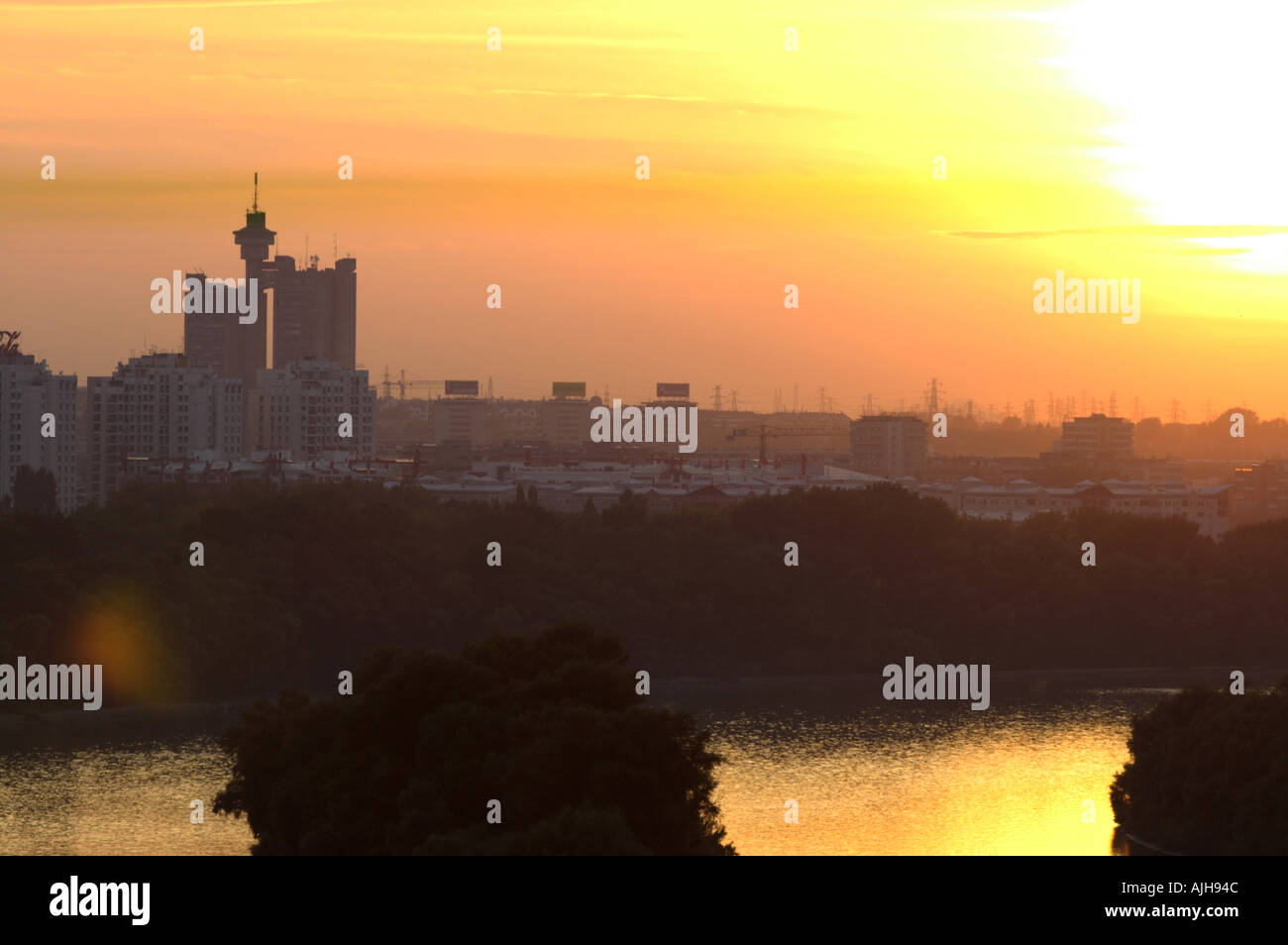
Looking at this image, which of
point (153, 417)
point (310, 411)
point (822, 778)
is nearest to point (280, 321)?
point (310, 411)

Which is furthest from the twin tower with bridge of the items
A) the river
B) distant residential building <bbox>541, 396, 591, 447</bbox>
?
the river

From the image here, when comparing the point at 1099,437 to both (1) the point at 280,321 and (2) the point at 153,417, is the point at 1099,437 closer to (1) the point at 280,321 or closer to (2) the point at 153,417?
(1) the point at 280,321

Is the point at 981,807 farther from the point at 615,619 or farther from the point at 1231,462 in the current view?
the point at 1231,462

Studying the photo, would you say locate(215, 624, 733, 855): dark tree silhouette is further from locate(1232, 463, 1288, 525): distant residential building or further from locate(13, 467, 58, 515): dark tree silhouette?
locate(1232, 463, 1288, 525): distant residential building

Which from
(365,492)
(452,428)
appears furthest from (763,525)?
(452,428)

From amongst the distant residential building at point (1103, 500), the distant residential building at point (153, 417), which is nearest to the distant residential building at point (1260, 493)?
the distant residential building at point (1103, 500)

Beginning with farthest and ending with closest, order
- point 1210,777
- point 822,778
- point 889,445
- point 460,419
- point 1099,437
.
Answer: point 460,419 < point 1099,437 < point 889,445 < point 822,778 < point 1210,777

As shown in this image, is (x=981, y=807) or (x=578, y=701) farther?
(x=981, y=807)
